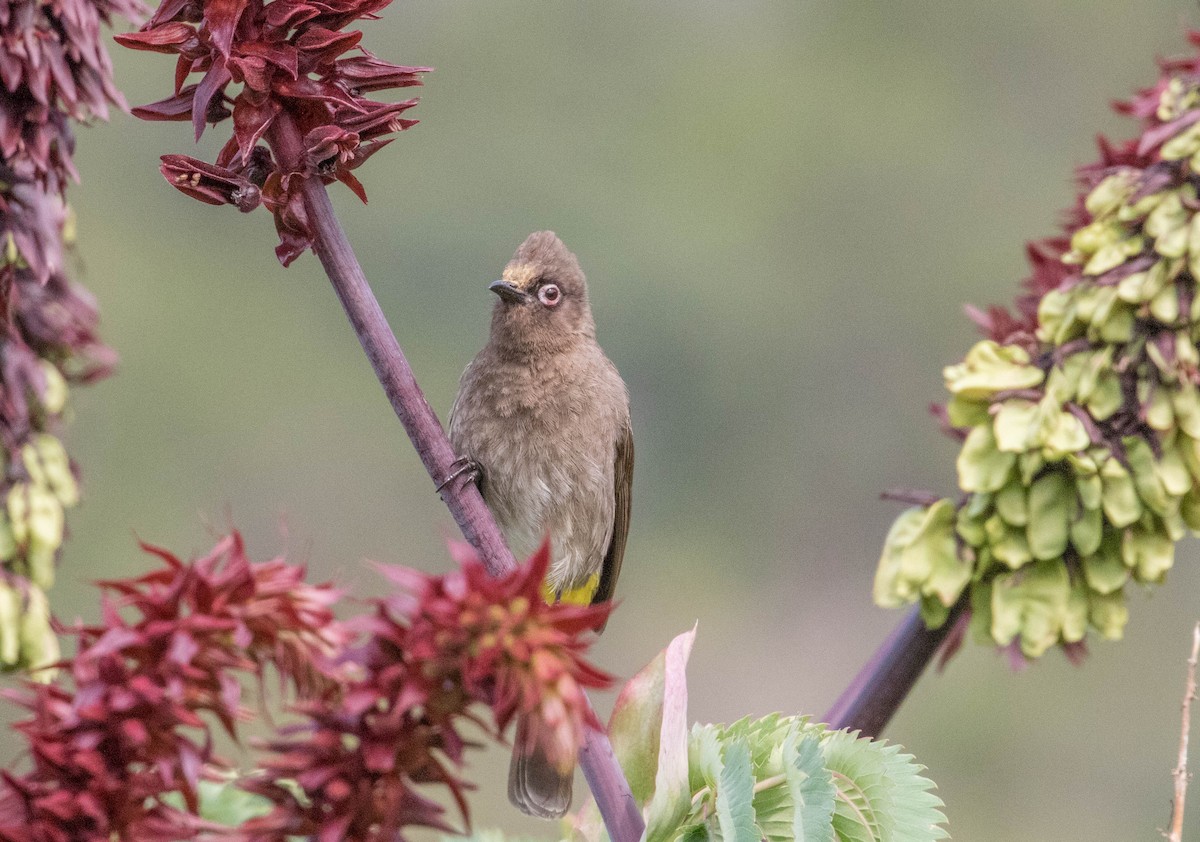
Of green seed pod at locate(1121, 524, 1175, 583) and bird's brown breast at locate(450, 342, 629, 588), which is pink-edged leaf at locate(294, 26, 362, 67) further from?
bird's brown breast at locate(450, 342, 629, 588)

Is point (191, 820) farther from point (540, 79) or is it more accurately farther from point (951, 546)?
point (540, 79)

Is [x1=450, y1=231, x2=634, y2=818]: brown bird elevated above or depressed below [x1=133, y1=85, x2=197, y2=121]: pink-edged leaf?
below

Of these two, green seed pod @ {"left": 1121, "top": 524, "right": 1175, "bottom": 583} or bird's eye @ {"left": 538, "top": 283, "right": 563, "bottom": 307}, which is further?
bird's eye @ {"left": 538, "top": 283, "right": 563, "bottom": 307}

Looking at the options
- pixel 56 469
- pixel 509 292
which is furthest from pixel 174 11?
pixel 509 292

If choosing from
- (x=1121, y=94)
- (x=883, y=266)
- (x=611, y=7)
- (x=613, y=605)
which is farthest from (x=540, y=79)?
(x=613, y=605)

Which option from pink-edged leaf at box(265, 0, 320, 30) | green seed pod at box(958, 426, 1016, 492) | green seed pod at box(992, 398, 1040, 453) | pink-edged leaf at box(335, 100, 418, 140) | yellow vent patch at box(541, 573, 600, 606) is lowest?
yellow vent patch at box(541, 573, 600, 606)

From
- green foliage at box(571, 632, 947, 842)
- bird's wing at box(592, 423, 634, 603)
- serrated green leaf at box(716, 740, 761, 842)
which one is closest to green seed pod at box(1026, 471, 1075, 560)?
green foliage at box(571, 632, 947, 842)

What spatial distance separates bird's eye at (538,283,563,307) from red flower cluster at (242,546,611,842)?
6.11 ft

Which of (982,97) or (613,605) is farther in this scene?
(982,97)

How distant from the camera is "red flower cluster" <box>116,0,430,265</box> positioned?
86cm

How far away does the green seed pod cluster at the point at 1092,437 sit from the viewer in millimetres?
1299

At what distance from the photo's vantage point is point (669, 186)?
10625mm

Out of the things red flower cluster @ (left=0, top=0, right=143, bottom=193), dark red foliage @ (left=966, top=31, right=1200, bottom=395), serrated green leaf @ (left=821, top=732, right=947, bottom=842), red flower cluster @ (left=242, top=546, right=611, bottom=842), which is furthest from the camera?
dark red foliage @ (left=966, top=31, right=1200, bottom=395)

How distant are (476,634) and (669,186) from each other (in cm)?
1019
